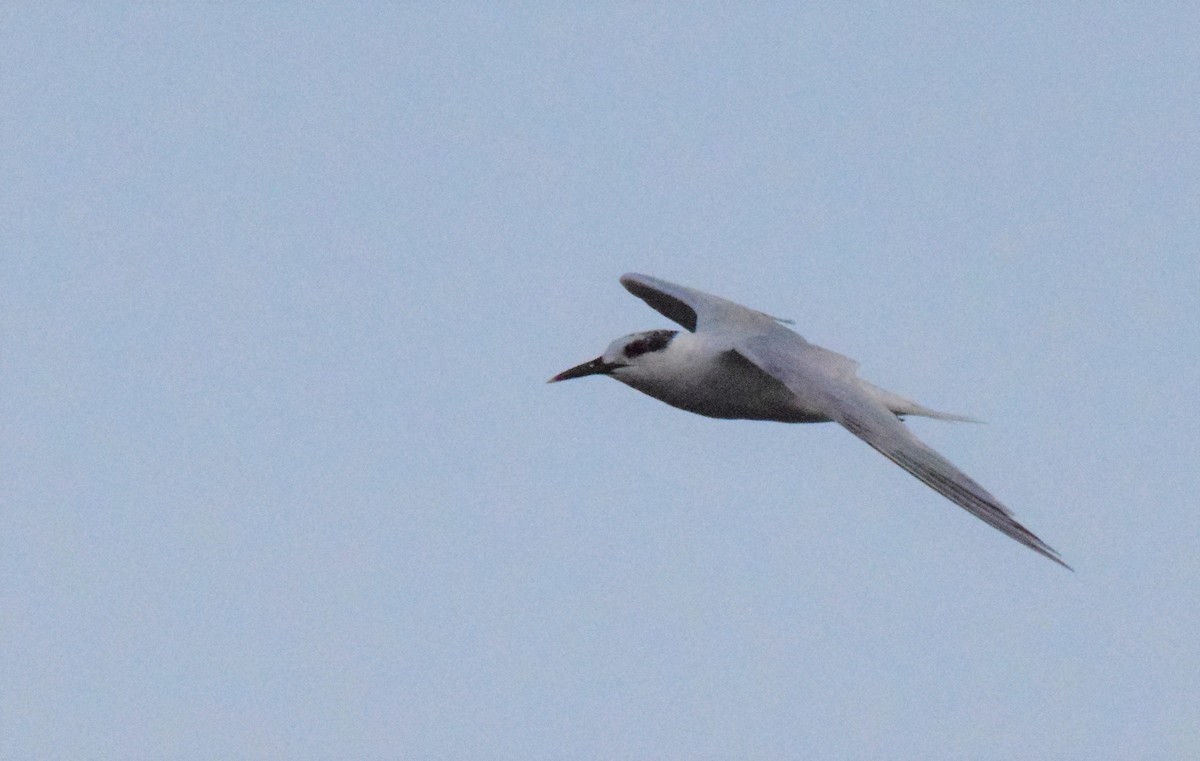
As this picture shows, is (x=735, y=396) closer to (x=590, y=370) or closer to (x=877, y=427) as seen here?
(x=590, y=370)

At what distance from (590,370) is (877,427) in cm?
403

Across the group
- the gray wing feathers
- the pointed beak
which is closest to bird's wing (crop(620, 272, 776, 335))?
the pointed beak

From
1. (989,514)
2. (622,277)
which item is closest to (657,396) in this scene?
(622,277)

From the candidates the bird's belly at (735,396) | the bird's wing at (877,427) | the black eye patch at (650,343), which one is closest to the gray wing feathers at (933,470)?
the bird's wing at (877,427)

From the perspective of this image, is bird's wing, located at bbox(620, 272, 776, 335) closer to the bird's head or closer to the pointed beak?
the bird's head

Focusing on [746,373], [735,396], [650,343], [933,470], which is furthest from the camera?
[650,343]

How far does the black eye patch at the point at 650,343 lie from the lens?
14328 millimetres

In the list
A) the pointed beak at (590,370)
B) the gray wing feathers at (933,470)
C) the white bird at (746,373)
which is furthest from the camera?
the pointed beak at (590,370)

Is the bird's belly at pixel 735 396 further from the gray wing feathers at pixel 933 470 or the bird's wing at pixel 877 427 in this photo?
the gray wing feathers at pixel 933 470

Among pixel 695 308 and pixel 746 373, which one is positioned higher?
pixel 695 308

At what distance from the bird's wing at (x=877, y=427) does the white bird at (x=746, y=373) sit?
2 centimetres

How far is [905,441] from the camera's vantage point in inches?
443

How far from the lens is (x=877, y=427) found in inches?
453

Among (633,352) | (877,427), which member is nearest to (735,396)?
(633,352)
